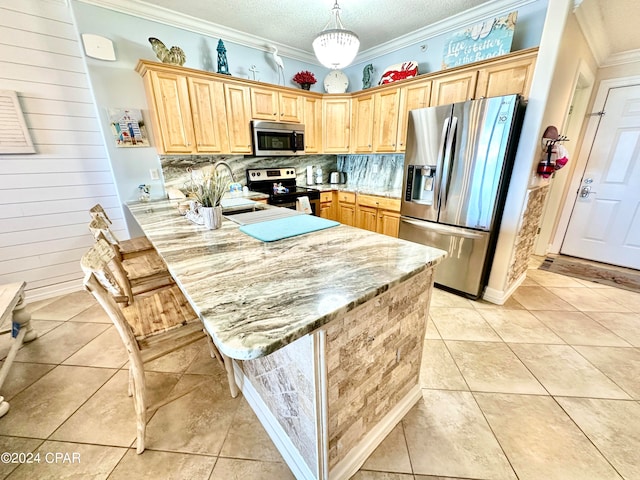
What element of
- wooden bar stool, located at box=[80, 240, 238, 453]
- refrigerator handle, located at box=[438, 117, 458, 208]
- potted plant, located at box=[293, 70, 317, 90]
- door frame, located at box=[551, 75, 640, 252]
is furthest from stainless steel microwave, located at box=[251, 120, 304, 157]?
door frame, located at box=[551, 75, 640, 252]

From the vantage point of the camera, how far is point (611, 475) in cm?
113

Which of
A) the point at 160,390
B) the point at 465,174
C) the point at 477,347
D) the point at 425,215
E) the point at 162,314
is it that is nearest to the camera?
the point at 162,314

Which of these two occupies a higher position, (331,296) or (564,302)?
(331,296)

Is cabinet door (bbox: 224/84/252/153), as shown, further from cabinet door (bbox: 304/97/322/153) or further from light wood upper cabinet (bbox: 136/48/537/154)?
cabinet door (bbox: 304/97/322/153)

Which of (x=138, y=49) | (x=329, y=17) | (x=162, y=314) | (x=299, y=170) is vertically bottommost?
(x=162, y=314)

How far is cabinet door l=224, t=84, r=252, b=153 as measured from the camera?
9.64 ft

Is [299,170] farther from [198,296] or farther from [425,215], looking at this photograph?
[198,296]

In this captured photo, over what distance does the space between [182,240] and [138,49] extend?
2.56 meters

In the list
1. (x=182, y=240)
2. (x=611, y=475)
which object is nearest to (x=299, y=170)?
(x=182, y=240)

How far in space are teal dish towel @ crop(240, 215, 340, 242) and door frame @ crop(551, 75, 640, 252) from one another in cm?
389

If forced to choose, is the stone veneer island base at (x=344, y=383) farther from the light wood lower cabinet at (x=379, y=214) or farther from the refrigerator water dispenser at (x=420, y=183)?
the light wood lower cabinet at (x=379, y=214)

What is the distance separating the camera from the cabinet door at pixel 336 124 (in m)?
3.68

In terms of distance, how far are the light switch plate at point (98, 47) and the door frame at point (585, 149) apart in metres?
5.51

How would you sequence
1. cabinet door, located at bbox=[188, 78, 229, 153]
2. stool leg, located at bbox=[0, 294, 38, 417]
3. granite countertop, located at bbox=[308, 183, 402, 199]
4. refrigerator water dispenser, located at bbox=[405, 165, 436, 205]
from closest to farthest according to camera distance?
stool leg, located at bbox=[0, 294, 38, 417] → refrigerator water dispenser, located at bbox=[405, 165, 436, 205] → cabinet door, located at bbox=[188, 78, 229, 153] → granite countertop, located at bbox=[308, 183, 402, 199]
